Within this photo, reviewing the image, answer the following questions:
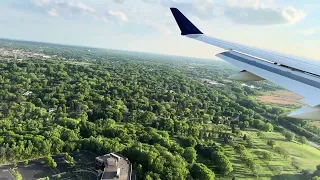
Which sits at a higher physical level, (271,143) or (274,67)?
(274,67)

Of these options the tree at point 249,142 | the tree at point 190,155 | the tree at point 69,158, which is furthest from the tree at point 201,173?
the tree at point 69,158

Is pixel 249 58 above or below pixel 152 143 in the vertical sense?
above

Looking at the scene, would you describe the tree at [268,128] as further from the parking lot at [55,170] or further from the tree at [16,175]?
the tree at [16,175]

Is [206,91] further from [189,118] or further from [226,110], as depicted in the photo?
[189,118]

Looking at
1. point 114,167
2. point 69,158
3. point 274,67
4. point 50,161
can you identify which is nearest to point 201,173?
point 114,167

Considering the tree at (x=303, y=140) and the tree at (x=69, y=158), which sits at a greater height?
the tree at (x=303, y=140)

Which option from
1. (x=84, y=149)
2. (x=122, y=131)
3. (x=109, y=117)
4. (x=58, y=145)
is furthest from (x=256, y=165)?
(x=109, y=117)

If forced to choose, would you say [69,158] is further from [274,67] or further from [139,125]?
[274,67]
